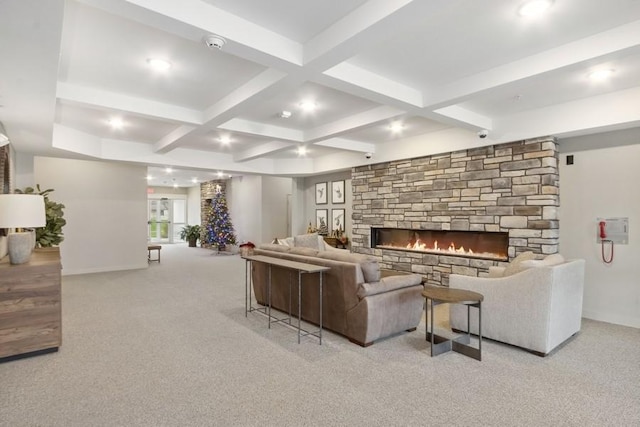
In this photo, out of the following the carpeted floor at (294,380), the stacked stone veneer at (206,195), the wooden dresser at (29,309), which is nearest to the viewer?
the carpeted floor at (294,380)

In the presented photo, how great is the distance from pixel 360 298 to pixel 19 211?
3436 mm

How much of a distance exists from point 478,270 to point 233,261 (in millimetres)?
6552

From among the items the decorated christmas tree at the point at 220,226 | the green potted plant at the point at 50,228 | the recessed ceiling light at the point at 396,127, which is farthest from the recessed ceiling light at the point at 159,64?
the decorated christmas tree at the point at 220,226

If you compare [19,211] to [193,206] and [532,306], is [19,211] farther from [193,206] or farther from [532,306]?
[193,206]

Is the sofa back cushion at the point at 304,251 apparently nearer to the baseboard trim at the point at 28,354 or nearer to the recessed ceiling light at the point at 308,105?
the recessed ceiling light at the point at 308,105

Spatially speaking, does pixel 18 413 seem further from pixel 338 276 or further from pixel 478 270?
pixel 478 270

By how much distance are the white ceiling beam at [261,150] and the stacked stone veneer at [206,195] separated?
516 centimetres

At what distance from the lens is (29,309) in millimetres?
3369

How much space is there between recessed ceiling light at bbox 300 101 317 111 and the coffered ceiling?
107 millimetres

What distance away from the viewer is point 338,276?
3.86 m

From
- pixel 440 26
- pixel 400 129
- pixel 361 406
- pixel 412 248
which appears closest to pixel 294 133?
pixel 400 129

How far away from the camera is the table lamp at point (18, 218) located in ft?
11.0

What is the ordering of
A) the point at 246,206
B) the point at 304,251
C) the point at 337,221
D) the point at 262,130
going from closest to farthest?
1. the point at 304,251
2. the point at 262,130
3. the point at 337,221
4. the point at 246,206

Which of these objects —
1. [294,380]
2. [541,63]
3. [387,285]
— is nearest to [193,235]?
[387,285]
